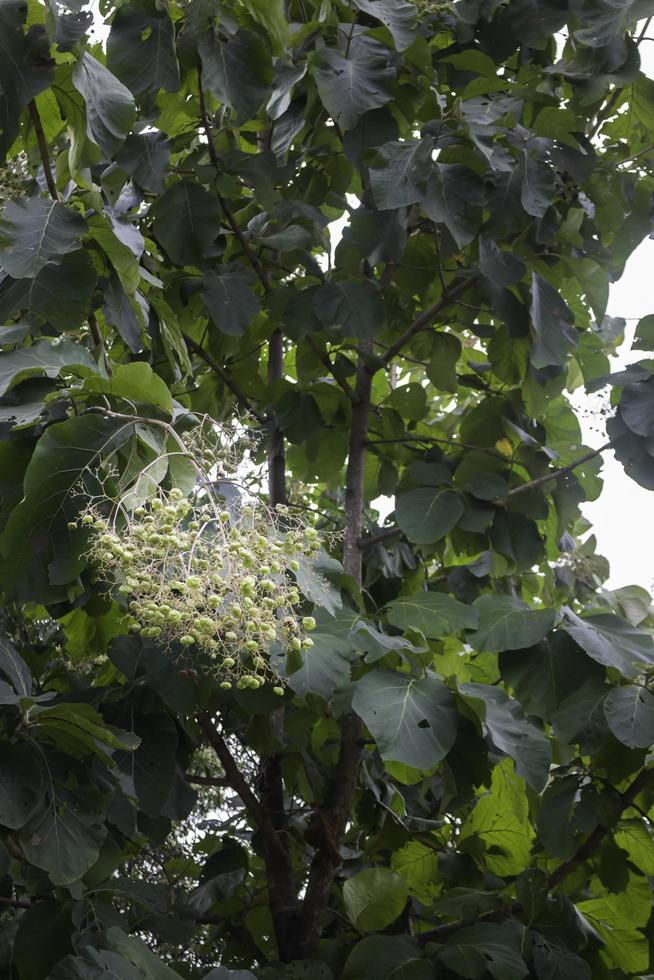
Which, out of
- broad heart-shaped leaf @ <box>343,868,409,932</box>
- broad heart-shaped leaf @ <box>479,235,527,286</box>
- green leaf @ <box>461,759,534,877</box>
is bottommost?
green leaf @ <box>461,759,534,877</box>

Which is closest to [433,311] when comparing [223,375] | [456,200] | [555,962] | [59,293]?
[456,200]

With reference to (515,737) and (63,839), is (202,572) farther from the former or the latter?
(515,737)

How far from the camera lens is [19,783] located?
1728 mm

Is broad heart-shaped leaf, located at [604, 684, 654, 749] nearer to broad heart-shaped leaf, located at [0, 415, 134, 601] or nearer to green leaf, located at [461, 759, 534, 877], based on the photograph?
green leaf, located at [461, 759, 534, 877]

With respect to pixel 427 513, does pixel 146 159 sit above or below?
above

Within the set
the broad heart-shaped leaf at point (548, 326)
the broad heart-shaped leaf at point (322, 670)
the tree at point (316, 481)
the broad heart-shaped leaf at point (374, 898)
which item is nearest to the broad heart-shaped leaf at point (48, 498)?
the tree at point (316, 481)

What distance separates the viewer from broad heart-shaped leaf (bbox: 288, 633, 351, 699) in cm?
176

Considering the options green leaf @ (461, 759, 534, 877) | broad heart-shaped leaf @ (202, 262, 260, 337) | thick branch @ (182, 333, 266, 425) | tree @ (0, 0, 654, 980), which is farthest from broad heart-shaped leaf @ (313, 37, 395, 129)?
green leaf @ (461, 759, 534, 877)

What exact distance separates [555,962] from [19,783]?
A: 1.05m

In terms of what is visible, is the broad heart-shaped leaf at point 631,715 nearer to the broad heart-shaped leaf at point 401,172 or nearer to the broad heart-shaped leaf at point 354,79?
the broad heart-shaped leaf at point 401,172

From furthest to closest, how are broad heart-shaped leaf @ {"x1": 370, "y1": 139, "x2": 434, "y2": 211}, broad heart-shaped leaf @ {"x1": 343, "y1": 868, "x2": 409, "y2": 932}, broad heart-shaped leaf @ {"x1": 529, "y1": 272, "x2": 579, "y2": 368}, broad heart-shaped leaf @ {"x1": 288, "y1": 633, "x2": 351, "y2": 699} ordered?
broad heart-shaped leaf @ {"x1": 529, "y1": 272, "x2": 579, "y2": 368} < broad heart-shaped leaf @ {"x1": 343, "y1": 868, "x2": 409, "y2": 932} < broad heart-shaped leaf @ {"x1": 370, "y1": 139, "x2": 434, "y2": 211} < broad heart-shaped leaf @ {"x1": 288, "y1": 633, "x2": 351, "y2": 699}

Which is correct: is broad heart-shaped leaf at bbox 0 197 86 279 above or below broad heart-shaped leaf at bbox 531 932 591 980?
above

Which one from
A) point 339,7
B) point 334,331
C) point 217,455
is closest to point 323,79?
point 339,7

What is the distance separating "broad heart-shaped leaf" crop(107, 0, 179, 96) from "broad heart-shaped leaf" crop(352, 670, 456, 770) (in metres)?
1.14
